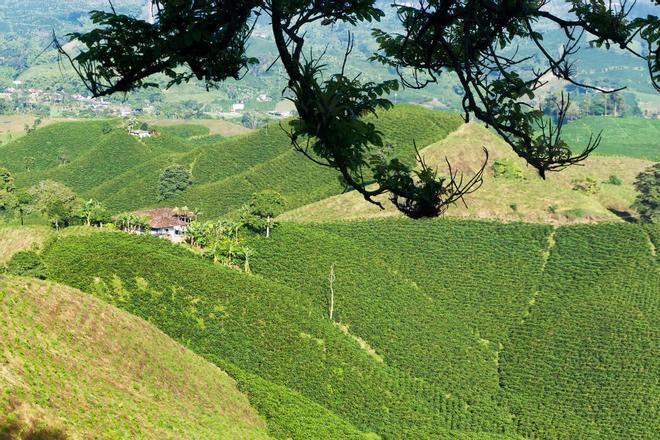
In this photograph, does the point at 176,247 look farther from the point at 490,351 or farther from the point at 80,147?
the point at 80,147

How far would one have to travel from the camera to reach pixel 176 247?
7569cm

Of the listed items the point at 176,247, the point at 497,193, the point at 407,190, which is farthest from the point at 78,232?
the point at 407,190

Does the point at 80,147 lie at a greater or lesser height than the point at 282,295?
greater

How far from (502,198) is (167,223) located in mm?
46119

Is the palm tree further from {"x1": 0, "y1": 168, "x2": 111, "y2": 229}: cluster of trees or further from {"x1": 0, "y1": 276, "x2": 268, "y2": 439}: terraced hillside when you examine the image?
{"x1": 0, "y1": 168, "x2": 111, "y2": 229}: cluster of trees

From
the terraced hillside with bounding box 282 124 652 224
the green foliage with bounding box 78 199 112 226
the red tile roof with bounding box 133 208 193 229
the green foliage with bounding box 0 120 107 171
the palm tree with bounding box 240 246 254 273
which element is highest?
the green foliage with bounding box 0 120 107 171

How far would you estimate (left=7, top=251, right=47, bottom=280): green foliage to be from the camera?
211 ft

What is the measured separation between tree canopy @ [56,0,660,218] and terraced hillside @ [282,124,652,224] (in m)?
74.3

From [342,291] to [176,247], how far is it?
709 inches

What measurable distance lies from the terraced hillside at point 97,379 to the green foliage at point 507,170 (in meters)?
63.5

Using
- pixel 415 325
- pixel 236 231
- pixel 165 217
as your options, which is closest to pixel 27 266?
pixel 236 231

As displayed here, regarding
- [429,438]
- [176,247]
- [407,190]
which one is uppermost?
[407,190]

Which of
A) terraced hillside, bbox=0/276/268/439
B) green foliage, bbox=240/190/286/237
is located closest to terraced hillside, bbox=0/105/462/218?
green foliage, bbox=240/190/286/237

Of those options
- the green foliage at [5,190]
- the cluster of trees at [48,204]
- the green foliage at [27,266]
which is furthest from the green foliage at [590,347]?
the green foliage at [5,190]
